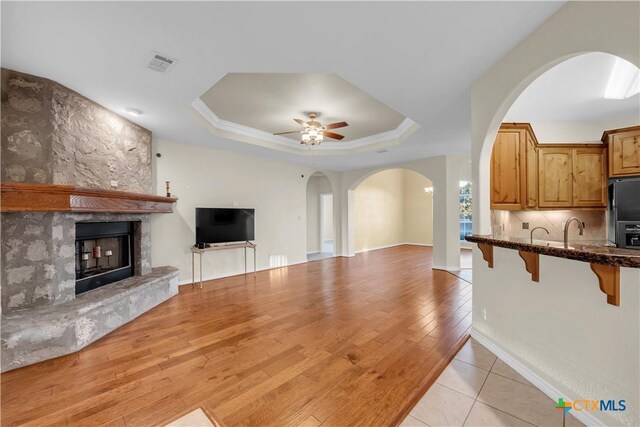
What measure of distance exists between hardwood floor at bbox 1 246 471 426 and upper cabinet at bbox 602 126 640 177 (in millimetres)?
2713

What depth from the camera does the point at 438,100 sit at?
3.14 m

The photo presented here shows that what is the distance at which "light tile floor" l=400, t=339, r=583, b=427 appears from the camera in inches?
63.1

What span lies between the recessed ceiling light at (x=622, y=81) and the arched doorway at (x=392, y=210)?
20.0 feet

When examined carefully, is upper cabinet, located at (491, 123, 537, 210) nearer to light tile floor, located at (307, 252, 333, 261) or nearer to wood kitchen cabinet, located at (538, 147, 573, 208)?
wood kitchen cabinet, located at (538, 147, 573, 208)

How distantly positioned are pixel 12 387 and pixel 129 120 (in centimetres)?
333

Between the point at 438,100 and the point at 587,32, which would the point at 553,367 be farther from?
the point at 438,100

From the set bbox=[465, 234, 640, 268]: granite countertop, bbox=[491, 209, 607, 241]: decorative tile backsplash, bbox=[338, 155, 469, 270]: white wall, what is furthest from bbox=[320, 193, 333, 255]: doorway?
bbox=[465, 234, 640, 268]: granite countertop

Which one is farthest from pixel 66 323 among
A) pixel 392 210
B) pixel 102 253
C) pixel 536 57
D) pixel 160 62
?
pixel 392 210

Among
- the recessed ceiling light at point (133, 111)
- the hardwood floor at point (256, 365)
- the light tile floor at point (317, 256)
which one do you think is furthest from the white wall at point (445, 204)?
the recessed ceiling light at point (133, 111)

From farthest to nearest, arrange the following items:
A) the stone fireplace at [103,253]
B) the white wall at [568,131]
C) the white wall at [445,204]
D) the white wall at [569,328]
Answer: the white wall at [445,204] → the white wall at [568,131] → the stone fireplace at [103,253] → the white wall at [569,328]

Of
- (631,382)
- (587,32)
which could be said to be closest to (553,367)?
(631,382)

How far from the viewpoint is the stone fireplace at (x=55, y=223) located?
2.38 meters

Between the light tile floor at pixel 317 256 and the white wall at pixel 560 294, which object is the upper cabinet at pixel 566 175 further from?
the light tile floor at pixel 317 256

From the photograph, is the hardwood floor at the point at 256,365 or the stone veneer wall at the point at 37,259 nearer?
the hardwood floor at the point at 256,365
